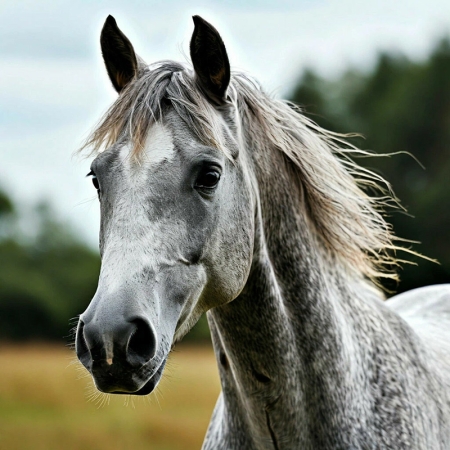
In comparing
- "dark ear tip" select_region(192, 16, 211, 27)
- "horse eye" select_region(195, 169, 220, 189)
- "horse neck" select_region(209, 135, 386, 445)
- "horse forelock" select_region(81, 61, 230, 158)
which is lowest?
"horse neck" select_region(209, 135, 386, 445)

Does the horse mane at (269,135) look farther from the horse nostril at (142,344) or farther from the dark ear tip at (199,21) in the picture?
the horse nostril at (142,344)

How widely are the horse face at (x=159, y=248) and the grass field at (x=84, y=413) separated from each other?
6212 millimetres

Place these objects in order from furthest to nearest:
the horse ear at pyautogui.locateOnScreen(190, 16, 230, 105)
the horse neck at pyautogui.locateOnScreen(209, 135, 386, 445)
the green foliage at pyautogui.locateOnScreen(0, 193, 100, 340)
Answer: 1. the green foliage at pyautogui.locateOnScreen(0, 193, 100, 340)
2. the horse neck at pyautogui.locateOnScreen(209, 135, 386, 445)
3. the horse ear at pyautogui.locateOnScreen(190, 16, 230, 105)

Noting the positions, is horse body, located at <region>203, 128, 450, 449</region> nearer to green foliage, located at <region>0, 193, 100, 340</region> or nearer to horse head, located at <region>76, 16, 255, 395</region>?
horse head, located at <region>76, 16, 255, 395</region>

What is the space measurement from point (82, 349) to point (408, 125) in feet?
110

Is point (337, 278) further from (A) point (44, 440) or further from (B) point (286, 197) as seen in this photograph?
(A) point (44, 440)

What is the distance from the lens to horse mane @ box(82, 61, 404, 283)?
124 inches

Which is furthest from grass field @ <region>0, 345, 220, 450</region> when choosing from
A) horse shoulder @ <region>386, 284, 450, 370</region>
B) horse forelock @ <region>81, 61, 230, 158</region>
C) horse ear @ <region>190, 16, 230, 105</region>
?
horse ear @ <region>190, 16, 230, 105</region>

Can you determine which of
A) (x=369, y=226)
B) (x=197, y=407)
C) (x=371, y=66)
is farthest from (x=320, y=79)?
(x=369, y=226)

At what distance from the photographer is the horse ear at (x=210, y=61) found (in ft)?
10.5

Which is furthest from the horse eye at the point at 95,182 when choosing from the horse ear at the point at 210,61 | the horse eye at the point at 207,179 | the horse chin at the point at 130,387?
the horse chin at the point at 130,387

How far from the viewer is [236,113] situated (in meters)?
3.40

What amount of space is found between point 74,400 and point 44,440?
8.36 ft

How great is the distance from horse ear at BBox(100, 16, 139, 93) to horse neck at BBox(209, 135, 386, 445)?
76 cm
